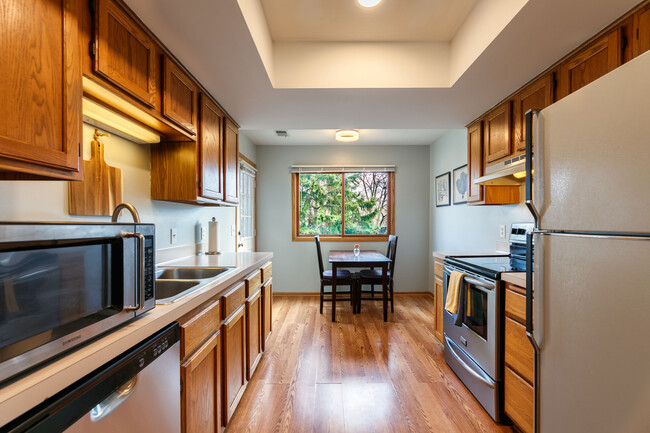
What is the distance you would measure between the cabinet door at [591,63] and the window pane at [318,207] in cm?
346

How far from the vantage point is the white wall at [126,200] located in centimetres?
114

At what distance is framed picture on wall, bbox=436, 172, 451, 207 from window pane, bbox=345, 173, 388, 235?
31.8 inches

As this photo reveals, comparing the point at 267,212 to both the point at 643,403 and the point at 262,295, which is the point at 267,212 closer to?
the point at 262,295

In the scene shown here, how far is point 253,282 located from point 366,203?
2993 millimetres

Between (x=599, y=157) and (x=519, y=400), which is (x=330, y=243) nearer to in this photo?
(x=519, y=400)

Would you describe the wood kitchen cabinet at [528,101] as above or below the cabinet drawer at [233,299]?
above

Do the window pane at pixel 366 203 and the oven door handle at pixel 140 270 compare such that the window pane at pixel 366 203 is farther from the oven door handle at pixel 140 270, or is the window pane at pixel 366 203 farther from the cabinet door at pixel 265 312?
the oven door handle at pixel 140 270

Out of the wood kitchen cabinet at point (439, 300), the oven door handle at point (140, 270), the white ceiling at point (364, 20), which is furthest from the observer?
the wood kitchen cabinet at point (439, 300)

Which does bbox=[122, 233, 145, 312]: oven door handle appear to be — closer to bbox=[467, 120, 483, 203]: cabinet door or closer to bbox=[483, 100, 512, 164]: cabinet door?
bbox=[483, 100, 512, 164]: cabinet door

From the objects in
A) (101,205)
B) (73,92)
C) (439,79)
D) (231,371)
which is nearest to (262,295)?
(231,371)

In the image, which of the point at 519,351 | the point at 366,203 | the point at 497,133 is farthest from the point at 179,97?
the point at 366,203

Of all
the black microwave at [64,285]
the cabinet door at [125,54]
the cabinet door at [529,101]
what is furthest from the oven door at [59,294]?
the cabinet door at [529,101]

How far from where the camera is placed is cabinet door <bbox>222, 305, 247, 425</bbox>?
1.69 m

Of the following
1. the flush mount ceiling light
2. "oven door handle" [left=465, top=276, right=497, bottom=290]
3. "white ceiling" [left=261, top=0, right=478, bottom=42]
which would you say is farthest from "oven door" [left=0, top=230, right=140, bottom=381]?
the flush mount ceiling light
